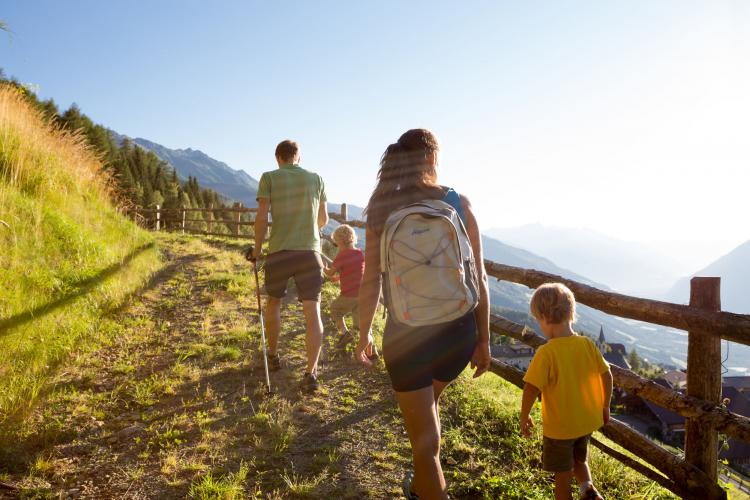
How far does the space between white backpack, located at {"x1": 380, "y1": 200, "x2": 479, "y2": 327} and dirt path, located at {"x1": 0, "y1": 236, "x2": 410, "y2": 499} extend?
167cm

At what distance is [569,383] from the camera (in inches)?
97.6

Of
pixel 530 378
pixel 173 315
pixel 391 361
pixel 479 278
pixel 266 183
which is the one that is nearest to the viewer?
pixel 391 361

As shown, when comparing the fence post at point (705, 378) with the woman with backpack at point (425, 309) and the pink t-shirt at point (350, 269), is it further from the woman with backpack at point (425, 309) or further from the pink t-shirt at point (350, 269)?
the pink t-shirt at point (350, 269)

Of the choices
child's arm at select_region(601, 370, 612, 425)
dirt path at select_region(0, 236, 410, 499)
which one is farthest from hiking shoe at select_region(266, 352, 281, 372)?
child's arm at select_region(601, 370, 612, 425)

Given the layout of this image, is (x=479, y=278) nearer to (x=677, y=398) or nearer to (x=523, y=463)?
(x=677, y=398)

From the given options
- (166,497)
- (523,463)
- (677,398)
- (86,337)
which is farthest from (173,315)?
(677,398)

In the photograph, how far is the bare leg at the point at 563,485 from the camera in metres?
2.54

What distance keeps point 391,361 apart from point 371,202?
0.82 meters

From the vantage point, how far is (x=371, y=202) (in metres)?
2.26

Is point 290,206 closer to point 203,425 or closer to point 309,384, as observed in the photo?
point 309,384

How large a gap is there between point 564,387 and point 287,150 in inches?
129

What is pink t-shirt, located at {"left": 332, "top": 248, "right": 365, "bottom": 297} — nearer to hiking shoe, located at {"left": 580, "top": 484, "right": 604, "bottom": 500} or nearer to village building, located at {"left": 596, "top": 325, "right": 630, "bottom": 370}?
village building, located at {"left": 596, "top": 325, "right": 630, "bottom": 370}

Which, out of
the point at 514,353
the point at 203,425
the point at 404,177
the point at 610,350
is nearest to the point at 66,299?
the point at 203,425

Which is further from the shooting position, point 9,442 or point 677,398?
point 9,442
